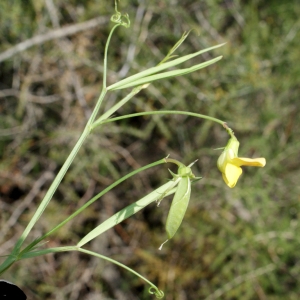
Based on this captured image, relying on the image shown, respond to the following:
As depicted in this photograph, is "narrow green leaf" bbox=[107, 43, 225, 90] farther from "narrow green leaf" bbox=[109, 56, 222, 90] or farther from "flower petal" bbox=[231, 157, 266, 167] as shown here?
"flower petal" bbox=[231, 157, 266, 167]

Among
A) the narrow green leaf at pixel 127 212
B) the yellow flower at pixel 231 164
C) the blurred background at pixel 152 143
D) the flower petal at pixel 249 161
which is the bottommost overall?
the blurred background at pixel 152 143

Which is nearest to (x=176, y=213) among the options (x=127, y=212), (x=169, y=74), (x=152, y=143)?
(x=127, y=212)

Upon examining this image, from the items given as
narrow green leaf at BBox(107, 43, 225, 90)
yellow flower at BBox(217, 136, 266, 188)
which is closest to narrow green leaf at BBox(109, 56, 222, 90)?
narrow green leaf at BBox(107, 43, 225, 90)

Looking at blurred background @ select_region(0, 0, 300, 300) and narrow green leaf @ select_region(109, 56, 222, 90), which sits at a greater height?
narrow green leaf @ select_region(109, 56, 222, 90)

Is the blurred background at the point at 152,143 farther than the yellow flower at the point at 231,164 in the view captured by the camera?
Yes

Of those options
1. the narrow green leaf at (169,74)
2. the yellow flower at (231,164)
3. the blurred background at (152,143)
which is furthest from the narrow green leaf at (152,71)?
the blurred background at (152,143)

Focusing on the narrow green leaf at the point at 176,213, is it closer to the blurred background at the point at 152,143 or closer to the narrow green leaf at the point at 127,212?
the narrow green leaf at the point at 127,212

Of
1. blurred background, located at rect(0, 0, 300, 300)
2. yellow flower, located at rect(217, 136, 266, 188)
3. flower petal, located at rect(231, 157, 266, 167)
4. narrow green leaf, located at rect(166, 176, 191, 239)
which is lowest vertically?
blurred background, located at rect(0, 0, 300, 300)
